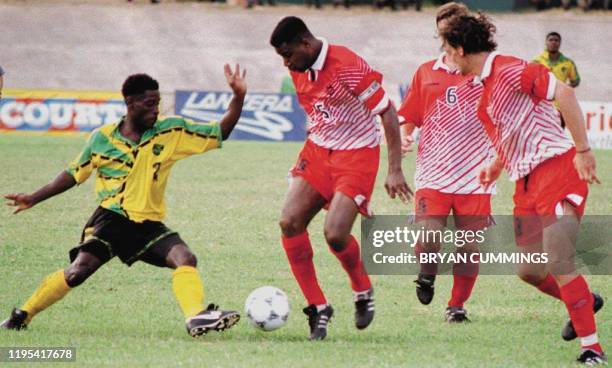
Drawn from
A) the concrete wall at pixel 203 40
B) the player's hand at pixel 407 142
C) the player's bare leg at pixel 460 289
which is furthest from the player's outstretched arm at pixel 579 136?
the concrete wall at pixel 203 40

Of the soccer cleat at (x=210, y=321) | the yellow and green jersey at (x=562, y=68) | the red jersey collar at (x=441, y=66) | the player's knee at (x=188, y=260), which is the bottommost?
the yellow and green jersey at (x=562, y=68)

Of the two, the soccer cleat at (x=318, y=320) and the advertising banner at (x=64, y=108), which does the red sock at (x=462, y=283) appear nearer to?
the soccer cleat at (x=318, y=320)

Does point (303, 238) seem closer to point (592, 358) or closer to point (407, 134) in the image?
point (407, 134)

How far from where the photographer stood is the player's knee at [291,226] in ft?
26.0

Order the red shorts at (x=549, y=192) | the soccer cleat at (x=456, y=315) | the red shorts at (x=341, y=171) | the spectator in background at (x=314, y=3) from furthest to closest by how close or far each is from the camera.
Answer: the spectator in background at (x=314, y=3), the soccer cleat at (x=456, y=315), the red shorts at (x=341, y=171), the red shorts at (x=549, y=192)

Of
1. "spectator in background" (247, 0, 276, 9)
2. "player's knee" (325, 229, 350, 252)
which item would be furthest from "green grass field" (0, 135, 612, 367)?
"spectator in background" (247, 0, 276, 9)

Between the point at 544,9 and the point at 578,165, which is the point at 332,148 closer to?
the point at 578,165

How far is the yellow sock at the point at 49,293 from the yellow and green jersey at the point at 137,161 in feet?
1.85

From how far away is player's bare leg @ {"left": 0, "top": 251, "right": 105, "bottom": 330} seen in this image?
7750 millimetres

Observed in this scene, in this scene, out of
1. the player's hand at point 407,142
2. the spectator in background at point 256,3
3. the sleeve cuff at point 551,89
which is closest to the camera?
the sleeve cuff at point 551,89

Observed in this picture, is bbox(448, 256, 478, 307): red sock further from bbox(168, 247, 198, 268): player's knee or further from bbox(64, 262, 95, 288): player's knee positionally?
bbox(64, 262, 95, 288): player's knee

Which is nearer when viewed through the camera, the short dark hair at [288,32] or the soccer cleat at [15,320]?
the short dark hair at [288,32]

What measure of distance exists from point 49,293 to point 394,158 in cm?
239

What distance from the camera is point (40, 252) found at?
11828 mm
